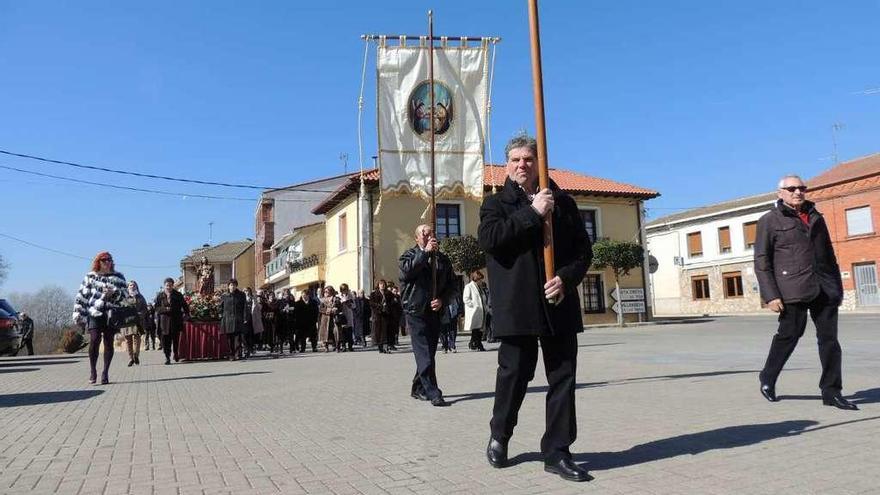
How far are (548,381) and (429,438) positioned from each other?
1.32 meters

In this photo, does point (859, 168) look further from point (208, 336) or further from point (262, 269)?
point (262, 269)

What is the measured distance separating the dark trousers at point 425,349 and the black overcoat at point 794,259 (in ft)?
10.2

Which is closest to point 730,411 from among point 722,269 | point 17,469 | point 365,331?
point 17,469

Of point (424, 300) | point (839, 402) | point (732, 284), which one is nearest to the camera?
point (839, 402)

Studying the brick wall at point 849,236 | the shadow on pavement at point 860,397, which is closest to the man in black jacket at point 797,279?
the shadow on pavement at point 860,397

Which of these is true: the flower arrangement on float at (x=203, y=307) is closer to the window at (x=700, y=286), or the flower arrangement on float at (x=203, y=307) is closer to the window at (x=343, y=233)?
the window at (x=343, y=233)

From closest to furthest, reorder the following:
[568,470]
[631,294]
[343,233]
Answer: [568,470] → [631,294] → [343,233]

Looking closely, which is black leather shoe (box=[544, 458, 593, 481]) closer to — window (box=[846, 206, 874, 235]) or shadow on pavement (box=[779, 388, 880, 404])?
shadow on pavement (box=[779, 388, 880, 404])

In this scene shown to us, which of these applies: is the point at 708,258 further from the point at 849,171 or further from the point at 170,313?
the point at 170,313

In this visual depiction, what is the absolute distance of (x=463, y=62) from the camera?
37.2ft

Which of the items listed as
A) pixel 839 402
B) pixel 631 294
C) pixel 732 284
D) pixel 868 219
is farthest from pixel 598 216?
pixel 839 402

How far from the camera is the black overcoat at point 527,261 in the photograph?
3809 millimetres

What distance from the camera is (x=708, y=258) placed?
151ft

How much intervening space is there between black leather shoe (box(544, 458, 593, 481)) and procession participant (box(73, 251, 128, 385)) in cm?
815
